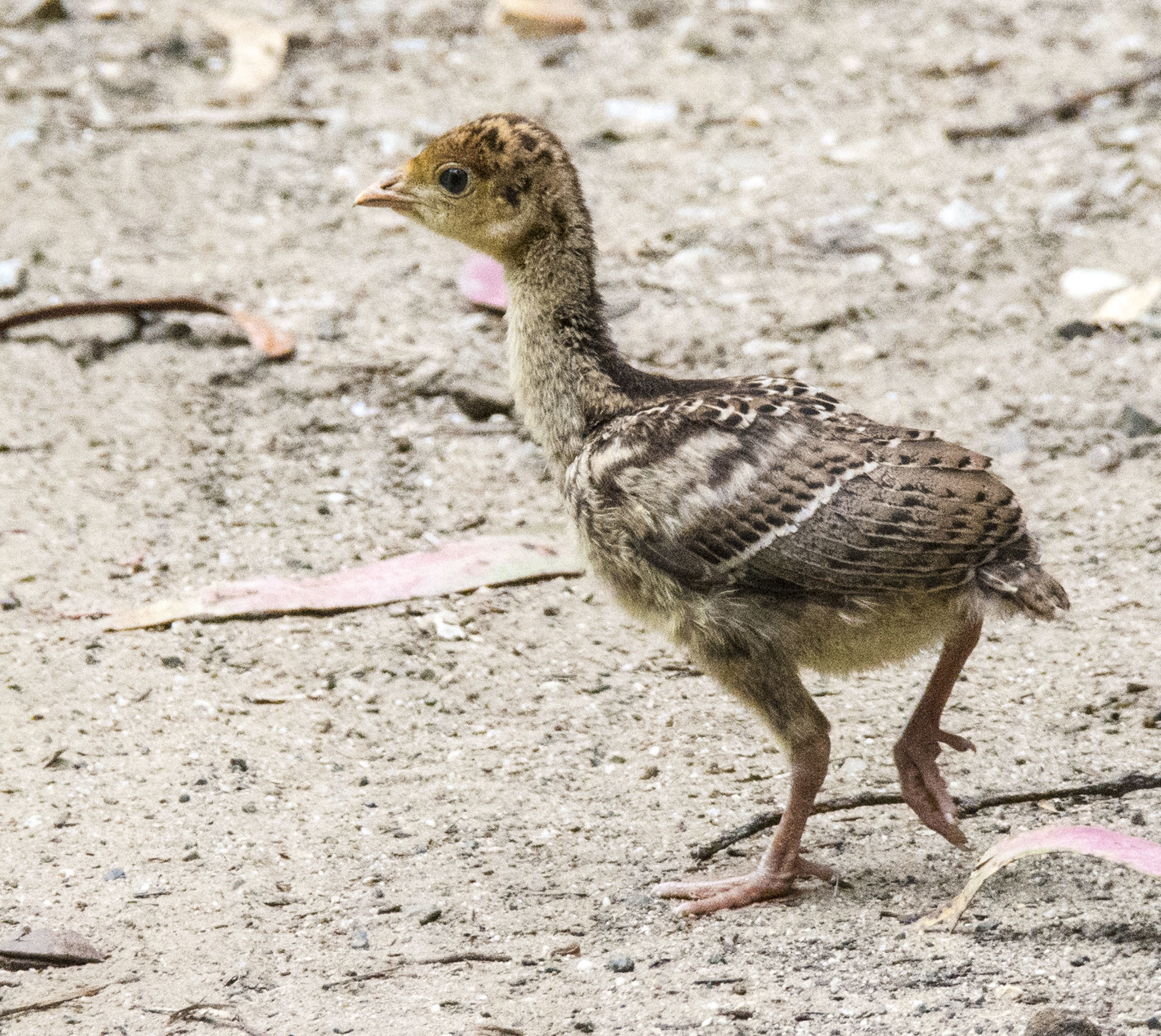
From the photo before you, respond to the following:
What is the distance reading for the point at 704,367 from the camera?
20.1 feet

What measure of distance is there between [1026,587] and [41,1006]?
236 centimetres

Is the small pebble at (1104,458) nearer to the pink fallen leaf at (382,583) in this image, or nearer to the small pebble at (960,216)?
the small pebble at (960,216)

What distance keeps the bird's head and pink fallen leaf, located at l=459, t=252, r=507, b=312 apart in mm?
1915

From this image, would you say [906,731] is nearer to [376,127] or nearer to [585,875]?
[585,875]

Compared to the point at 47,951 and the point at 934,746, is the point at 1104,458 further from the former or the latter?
the point at 47,951

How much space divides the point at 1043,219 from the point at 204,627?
4.22m

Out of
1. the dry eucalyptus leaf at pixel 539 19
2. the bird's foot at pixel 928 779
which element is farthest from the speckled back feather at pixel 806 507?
the dry eucalyptus leaf at pixel 539 19

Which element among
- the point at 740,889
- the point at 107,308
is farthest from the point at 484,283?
the point at 740,889

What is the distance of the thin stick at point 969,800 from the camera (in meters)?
3.93

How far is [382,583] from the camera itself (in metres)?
5.05

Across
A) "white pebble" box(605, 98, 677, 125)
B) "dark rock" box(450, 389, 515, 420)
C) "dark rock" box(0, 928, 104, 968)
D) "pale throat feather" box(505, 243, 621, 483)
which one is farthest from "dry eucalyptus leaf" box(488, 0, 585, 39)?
"dark rock" box(0, 928, 104, 968)

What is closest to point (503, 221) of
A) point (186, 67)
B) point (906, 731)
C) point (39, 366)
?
point (906, 731)

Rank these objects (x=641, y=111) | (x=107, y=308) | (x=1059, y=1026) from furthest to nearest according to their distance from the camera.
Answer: (x=641, y=111) → (x=107, y=308) → (x=1059, y=1026)

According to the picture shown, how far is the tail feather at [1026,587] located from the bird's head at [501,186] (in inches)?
59.1
